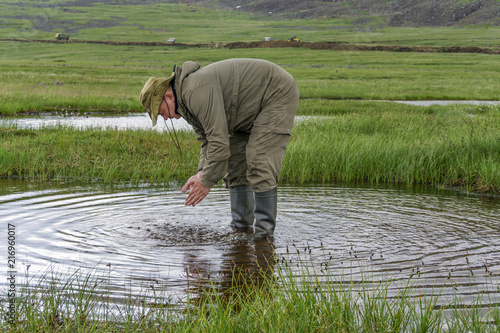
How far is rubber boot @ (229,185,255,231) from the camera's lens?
653 cm

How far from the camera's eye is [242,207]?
21.6 feet

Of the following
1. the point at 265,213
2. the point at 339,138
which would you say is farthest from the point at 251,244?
the point at 339,138

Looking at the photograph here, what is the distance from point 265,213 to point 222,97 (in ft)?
5.01

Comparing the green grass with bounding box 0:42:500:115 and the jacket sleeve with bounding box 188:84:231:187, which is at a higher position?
the green grass with bounding box 0:42:500:115

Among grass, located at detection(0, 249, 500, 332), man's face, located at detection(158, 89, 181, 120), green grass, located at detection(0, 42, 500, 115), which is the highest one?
green grass, located at detection(0, 42, 500, 115)

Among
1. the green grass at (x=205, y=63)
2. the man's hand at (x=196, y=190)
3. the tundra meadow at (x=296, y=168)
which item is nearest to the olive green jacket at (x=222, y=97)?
the man's hand at (x=196, y=190)

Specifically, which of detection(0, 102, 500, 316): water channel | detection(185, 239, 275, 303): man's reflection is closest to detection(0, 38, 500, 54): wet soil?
detection(0, 102, 500, 316): water channel

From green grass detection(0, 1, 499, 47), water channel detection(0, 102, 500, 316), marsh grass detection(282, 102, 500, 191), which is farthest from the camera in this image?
green grass detection(0, 1, 499, 47)

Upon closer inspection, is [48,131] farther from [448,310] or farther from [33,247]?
[448,310]

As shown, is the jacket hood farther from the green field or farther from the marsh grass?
the marsh grass

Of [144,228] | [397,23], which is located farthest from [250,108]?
[397,23]

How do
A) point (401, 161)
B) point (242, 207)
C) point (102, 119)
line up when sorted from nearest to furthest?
1. point (242, 207)
2. point (401, 161)
3. point (102, 119)

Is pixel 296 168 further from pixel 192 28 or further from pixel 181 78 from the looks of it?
pixel 192 28

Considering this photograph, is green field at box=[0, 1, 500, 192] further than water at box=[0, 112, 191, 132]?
No
